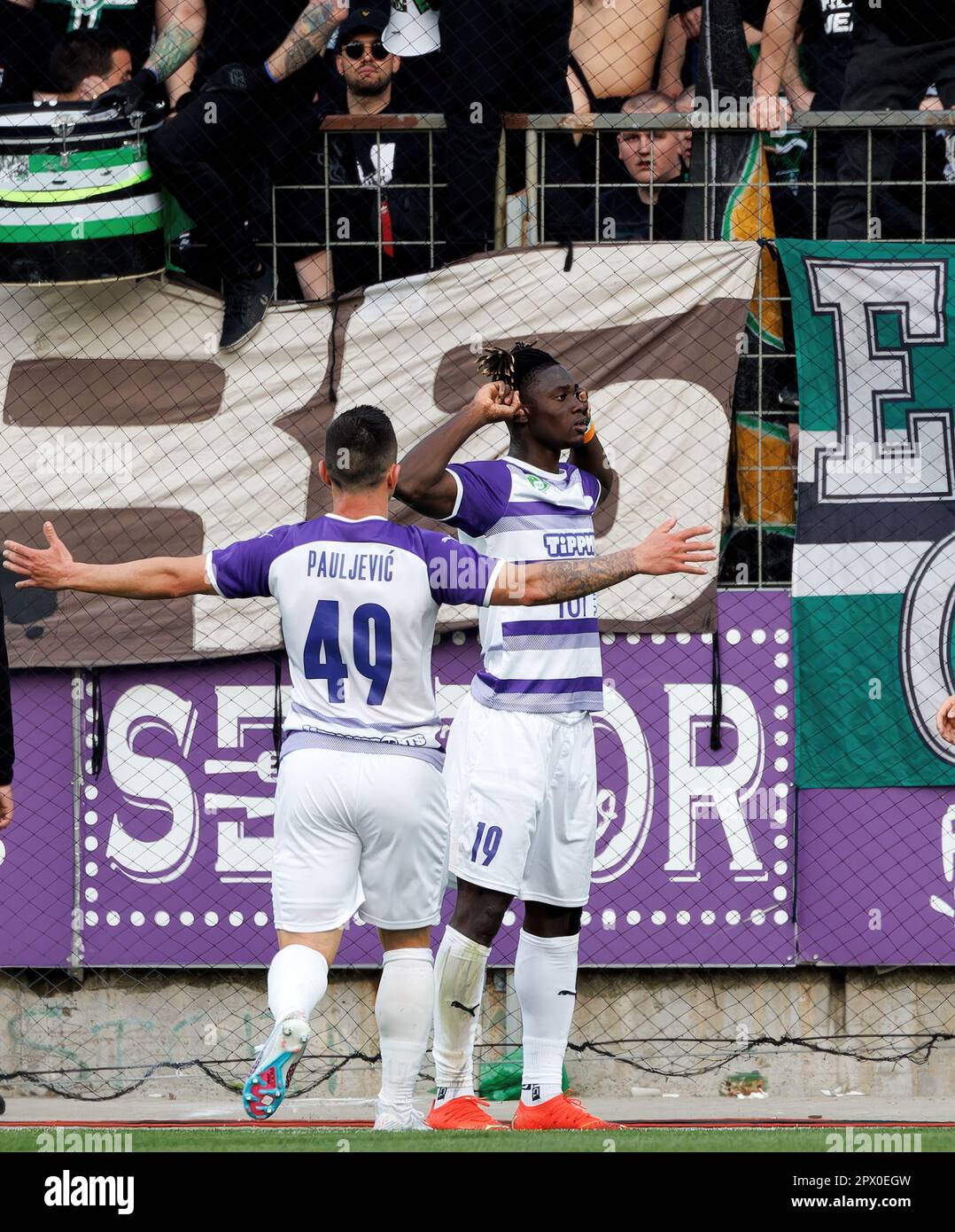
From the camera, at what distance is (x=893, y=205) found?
795 cm

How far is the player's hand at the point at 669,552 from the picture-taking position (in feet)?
16.0

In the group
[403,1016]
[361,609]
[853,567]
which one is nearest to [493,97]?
[853,567]

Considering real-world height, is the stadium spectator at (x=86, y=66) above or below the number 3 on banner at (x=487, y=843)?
above

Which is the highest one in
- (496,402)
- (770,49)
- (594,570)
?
(770,49)

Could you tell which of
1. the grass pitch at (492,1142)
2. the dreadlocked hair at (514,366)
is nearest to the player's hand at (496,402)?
the dreadlocked hair at (514,366)

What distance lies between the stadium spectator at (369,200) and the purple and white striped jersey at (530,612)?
2326 millimetres

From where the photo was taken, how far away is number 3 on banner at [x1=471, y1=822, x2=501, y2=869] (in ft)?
18.7

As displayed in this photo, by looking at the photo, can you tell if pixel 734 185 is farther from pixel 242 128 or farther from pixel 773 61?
pixel 242 128

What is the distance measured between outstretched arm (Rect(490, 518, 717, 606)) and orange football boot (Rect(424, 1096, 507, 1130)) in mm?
1699

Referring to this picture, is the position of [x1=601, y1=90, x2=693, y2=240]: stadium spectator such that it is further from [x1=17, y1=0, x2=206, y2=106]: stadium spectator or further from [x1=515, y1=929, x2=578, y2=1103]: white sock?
[x1=515, y1=929, x2=578, y2=1103]: white sock

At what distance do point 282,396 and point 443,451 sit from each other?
→ 2.30 meters

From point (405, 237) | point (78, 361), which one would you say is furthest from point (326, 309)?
point (78, 361)

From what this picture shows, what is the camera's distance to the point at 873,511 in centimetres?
764

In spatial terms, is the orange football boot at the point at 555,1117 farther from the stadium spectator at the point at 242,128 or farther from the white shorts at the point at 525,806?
the stadium spectator at the point at 242,128
